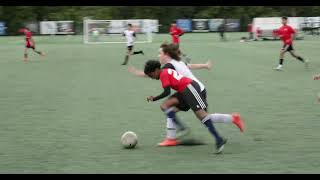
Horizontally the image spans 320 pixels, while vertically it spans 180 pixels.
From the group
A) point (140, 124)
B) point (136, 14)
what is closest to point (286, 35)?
point (140, 124)

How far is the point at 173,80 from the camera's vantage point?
24.6 ft

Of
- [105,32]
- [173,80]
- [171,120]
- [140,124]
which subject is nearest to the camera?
[173,80]

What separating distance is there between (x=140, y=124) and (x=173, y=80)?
2691mm

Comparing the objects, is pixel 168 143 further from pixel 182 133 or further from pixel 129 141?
pixel 129 141

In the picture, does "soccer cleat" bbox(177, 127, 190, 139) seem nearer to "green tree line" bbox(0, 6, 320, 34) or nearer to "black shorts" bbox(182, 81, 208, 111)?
"black shorts" bbox(182, 81, 208, 111)

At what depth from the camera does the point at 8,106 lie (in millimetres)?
12461

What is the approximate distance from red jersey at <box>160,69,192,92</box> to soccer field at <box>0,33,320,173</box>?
97cm

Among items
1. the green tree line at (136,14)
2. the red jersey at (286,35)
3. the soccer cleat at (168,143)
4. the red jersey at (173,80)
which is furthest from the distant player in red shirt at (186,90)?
the green tree line at (136,14)

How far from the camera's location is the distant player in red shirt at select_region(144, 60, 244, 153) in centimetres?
746

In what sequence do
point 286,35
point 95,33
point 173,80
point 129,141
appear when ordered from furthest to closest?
point 95,33 → point 286,35 → point 129,141 → point 173,80

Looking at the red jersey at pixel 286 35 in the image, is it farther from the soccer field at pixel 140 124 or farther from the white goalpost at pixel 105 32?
the white goalpost at pixel 105 32
